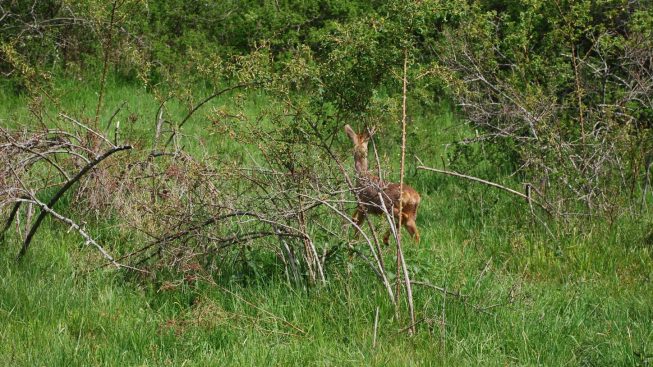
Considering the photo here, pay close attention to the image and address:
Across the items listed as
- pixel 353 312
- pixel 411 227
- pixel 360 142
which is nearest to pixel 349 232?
pixel 360 142

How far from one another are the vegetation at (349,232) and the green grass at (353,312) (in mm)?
18

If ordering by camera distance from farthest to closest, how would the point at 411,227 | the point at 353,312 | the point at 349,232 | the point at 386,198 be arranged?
1. the point at 411,227
2. the point at 386,198
3. the point at 349,232
4. the point at 353,312

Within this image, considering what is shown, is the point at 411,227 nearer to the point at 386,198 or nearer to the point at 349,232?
the point at 386,198

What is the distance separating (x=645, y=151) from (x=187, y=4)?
Answer: 897 cm

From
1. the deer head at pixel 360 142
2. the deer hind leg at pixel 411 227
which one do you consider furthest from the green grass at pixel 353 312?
the deer head at pixel 360 142

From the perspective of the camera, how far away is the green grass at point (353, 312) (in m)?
6.20

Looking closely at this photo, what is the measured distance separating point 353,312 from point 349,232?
1.67 metres

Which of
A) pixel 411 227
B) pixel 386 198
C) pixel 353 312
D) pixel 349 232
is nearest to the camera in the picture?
pixel 353 312

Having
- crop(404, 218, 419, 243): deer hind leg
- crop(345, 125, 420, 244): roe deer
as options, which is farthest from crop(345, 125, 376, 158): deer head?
crop(404, 218, 419, 243): deer hind leg

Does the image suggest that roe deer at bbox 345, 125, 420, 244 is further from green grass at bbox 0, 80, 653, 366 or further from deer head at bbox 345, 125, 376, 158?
green grass at bbox 0, 80, 653, 366

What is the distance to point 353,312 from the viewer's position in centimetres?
675

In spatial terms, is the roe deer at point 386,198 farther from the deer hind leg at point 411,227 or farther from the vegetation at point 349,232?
the vegetation at point 349,232

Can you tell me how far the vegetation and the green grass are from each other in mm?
18

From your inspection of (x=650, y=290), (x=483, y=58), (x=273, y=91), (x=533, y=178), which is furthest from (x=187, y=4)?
(x=650, y=290)
